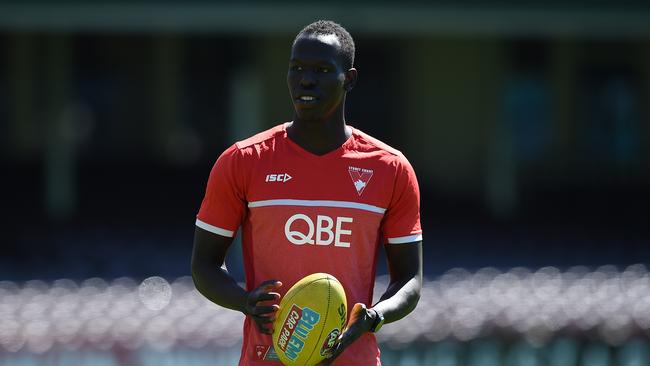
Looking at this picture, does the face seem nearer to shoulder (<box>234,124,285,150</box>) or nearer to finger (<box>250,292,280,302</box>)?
shoulder (<box>234,124,285,150</box>)

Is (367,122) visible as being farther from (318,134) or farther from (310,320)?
(310,320)

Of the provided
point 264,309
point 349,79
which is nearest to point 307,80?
point 349,79

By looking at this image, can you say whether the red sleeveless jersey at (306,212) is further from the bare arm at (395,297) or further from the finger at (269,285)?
the finger at (269,285)

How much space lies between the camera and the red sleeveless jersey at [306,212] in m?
3.64

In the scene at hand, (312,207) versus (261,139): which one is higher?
(261,139)

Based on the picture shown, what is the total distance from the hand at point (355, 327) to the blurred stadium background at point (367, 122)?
5.74 m

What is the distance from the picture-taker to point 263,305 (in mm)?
3504

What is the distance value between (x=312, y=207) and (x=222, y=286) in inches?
14.8

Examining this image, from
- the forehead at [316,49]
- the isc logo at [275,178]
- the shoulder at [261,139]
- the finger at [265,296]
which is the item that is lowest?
the finger at [265,296]

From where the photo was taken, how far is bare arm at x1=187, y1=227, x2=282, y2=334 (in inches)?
137

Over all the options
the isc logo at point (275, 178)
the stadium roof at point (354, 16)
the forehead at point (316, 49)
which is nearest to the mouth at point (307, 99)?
the forehead at point (316, 49)

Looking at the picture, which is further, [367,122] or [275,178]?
[367,122]

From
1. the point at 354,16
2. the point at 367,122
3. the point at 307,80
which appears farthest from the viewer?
the point at 367,122

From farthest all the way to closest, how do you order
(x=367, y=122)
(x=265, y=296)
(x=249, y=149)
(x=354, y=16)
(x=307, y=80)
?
(x=367, y=122), (x=354, y=16), (x=249, y=149), (x=307, y=80), (x=265, y=296)
